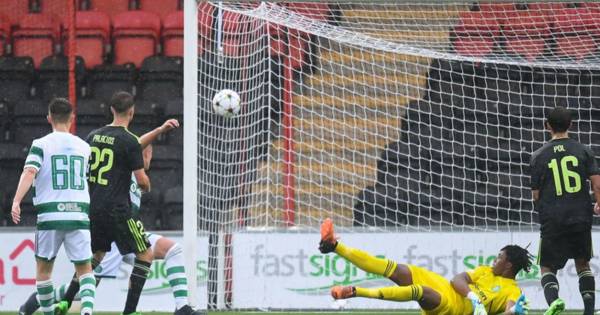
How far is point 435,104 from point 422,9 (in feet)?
3.41

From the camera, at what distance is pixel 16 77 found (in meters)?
15.1

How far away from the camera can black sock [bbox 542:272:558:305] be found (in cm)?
869

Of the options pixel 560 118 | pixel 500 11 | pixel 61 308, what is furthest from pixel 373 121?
pixel 61 308

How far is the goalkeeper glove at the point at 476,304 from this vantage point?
8.11 m

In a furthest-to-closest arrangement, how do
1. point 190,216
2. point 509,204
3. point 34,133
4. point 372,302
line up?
point 34,133
point 509,204
point 372,302
point 190,216

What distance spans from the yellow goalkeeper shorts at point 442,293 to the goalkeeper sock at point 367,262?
0.19 metres

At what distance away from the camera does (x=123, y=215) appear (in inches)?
337

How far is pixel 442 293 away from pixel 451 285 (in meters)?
0.17

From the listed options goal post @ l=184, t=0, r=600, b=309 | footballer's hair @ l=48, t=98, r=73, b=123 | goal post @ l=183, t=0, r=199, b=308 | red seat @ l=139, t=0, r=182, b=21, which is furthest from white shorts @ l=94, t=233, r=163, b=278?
red seat @ l=139, t=0, r=182, b=21

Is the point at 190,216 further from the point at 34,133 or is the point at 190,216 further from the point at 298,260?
the point at 34,133

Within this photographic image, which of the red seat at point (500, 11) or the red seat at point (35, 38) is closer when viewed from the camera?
the red seat at point (500, 11)

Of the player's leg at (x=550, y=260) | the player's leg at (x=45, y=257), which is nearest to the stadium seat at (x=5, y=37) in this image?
the player's leg at (x=45, y=257)

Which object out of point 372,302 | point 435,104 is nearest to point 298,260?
point 372,302

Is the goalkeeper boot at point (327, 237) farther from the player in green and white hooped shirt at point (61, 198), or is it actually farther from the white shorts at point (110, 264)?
the white shorts at point (110, 264)
